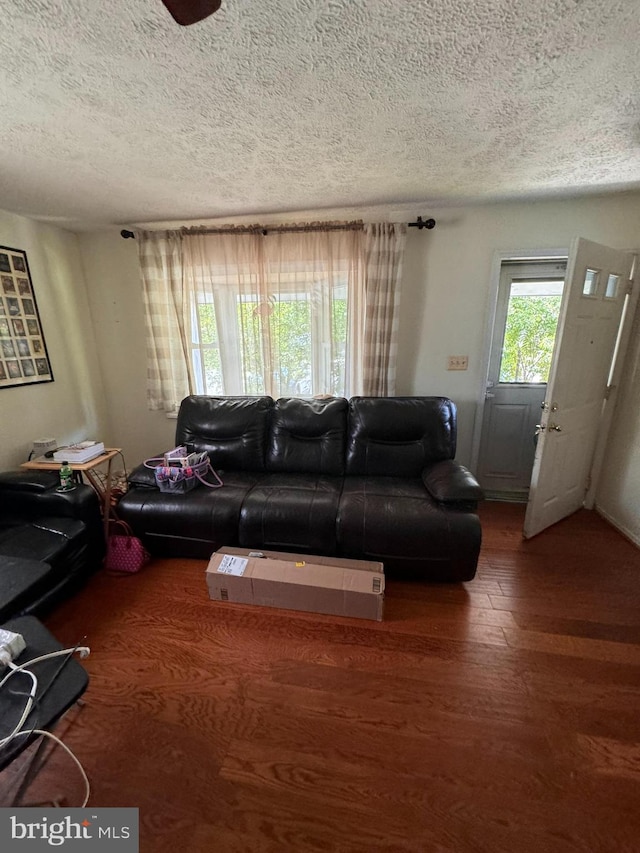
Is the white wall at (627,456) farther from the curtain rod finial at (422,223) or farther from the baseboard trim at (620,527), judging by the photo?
the curtain rod finial at (422,223)

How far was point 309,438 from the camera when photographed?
2.47m

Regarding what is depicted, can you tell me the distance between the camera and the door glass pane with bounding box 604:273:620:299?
2129mm

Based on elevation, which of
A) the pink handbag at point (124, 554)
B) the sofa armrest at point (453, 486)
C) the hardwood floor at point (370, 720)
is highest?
the sofa armrest at point (453, 486)

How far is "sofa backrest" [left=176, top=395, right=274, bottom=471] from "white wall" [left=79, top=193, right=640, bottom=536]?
2.52ft

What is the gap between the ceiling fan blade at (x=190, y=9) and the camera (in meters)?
0.60

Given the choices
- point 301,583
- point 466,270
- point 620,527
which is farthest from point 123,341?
point 620,527

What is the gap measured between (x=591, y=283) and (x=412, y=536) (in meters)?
1.97

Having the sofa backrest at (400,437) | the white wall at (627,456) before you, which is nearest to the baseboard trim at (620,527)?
the white wall at (627,456)

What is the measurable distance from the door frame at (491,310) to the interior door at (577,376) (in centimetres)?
42

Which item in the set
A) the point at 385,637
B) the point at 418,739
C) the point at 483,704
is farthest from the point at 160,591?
the point at 483,704

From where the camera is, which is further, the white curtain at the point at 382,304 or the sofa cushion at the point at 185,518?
the white curtain at the point at 382,304

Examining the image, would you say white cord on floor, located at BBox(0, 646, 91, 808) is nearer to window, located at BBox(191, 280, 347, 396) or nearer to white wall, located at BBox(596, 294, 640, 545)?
window, located at BBox(191, 280, 347, 396)

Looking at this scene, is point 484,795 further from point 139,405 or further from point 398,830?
point 139,405

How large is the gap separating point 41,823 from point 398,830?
3.28ft
